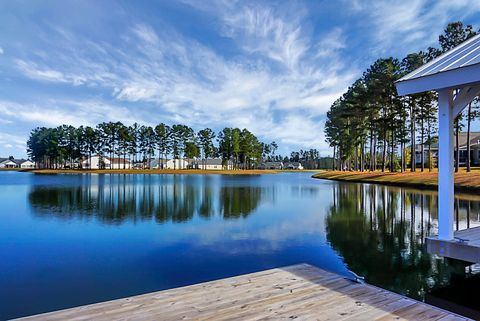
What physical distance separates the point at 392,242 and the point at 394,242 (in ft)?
0.16

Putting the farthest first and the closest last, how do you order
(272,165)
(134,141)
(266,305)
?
(272,165)
(134,141)
(266,305)

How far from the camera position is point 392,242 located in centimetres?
725

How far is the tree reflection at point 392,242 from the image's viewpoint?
4.81 metres

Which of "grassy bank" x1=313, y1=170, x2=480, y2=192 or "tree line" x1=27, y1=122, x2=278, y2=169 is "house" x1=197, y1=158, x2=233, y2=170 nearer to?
"tree line" x1=27, y1=122, x2=278, y2=169

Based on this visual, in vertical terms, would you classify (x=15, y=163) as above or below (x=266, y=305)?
above

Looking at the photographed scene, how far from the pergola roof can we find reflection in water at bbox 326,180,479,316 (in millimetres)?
2858

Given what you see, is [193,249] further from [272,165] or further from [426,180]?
[272,165]

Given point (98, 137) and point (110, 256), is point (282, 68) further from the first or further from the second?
point (98, 137)

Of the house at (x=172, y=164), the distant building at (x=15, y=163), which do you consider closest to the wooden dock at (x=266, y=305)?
the house at (x=172, y=164)

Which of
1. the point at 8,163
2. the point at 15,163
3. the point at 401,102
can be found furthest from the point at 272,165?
the point at 8,163

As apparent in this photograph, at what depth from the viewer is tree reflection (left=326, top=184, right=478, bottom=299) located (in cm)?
481

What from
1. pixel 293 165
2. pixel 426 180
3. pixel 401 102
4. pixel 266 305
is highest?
pixel 401 102

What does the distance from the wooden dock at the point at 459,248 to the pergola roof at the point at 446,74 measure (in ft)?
6.85

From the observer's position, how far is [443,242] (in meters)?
4.17
